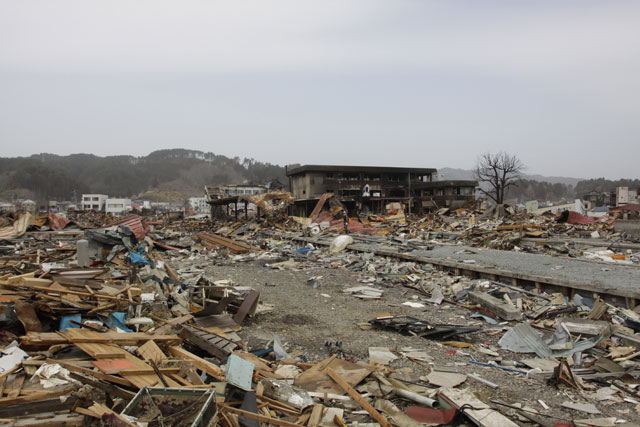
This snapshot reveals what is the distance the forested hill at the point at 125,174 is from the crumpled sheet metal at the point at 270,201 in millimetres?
54119

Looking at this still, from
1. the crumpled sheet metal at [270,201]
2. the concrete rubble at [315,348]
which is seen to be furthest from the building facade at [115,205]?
the concrete rubble at [315,348]

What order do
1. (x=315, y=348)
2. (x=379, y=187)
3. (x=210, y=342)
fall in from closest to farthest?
(x=210, y=342) → (x=315, y=348) → (x=379, y=187)

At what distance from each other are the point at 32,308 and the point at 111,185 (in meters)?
115

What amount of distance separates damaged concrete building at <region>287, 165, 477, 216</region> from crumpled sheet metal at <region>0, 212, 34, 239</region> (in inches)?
876

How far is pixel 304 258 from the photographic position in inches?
680

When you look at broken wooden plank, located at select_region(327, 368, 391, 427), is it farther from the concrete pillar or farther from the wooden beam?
the concrete pillar

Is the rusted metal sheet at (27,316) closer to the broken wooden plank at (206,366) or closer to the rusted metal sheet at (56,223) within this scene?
the broken wooden plank at (206,366)

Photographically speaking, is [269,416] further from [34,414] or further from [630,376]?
[630,376]

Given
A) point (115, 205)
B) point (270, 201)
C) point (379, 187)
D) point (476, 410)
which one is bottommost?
point (476, 410)

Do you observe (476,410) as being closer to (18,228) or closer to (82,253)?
(82,253)

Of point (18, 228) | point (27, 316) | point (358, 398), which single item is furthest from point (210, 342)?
point (18, 228)

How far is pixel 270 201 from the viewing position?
29188 millimetres

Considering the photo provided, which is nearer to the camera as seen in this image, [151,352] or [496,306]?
[151,352]

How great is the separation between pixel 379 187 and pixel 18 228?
33919 millimetres
